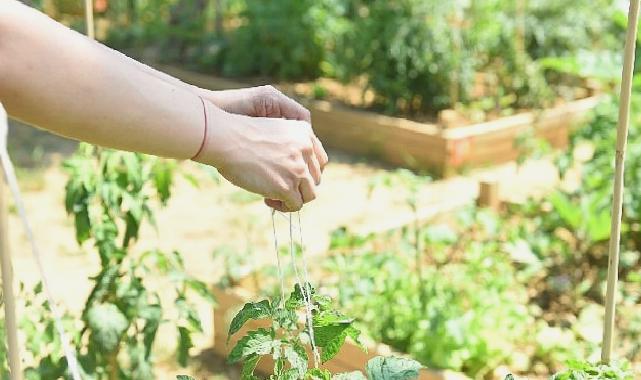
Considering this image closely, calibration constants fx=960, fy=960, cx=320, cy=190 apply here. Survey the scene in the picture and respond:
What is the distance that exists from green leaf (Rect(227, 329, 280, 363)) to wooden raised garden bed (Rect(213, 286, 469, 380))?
3.66 feet

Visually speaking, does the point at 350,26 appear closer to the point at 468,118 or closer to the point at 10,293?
the point at 468,118

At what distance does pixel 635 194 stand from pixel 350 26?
363 cm

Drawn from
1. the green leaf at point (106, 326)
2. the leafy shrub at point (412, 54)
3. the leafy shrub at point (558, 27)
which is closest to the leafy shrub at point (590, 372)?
the green leaf at point (106, 326)

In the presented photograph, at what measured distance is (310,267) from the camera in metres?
4.13

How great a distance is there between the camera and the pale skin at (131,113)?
127cm

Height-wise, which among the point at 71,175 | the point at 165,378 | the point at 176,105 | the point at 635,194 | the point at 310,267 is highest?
the point at 176,105

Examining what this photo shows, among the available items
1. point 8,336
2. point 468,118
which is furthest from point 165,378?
point 468,118

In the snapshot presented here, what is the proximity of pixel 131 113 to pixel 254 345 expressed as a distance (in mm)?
515

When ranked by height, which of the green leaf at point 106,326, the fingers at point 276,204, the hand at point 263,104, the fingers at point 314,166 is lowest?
the green leaf at point 106,326

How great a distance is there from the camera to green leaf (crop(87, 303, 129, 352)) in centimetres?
268

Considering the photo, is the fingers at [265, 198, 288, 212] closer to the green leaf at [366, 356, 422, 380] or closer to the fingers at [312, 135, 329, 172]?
the fingers at [312, 135, 329, 172]

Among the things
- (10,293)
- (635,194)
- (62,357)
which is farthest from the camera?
(635,194)

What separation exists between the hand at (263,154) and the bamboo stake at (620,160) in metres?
0.82

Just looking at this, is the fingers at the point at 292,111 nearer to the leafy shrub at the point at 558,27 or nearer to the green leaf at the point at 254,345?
the green leaf at the point at 254,345
